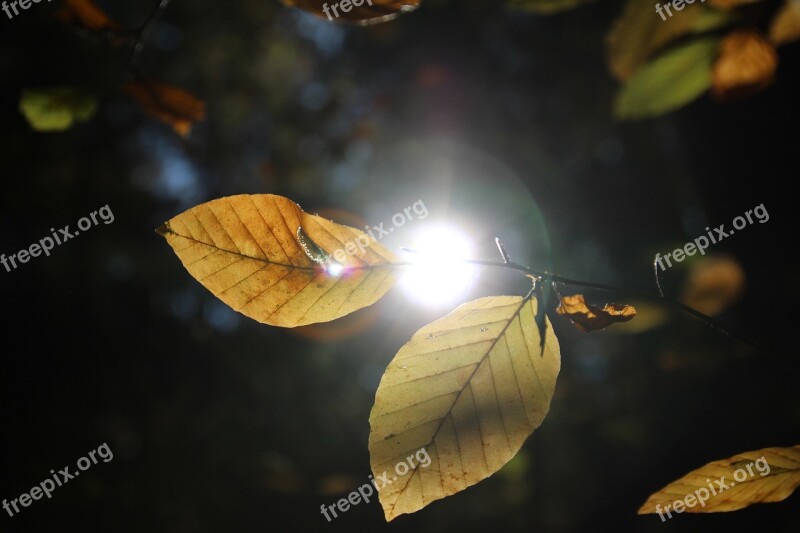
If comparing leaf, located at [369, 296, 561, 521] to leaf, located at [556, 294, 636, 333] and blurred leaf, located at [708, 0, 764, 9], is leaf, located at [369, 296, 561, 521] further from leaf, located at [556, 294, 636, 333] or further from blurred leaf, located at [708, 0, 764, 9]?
blurred leaf, located at [708, 0, 764, 9]

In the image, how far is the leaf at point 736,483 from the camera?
497 millimetres

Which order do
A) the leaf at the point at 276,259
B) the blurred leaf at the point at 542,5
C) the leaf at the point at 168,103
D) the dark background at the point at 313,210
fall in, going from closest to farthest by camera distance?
the leaf at the point at 276,259, the blurred leaf at the point at 542,5, the leaf at the point at 168,103, the dark background at the point at 313,210

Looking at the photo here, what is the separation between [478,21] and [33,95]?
580cm

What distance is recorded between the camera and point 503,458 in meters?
0.48

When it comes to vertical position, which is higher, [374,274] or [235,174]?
[235,174]

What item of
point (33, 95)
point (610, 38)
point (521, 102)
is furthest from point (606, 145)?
point (33, 95)

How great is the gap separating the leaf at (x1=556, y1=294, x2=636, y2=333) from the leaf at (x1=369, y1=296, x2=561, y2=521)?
0.13ft

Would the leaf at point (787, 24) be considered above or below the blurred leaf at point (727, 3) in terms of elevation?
below

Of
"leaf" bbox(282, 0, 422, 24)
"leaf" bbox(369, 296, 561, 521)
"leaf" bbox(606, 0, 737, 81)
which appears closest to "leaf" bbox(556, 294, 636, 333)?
"leaf" bbox(369, 296, 561, 521)

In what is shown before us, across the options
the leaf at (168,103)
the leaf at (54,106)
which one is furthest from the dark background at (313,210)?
the leaf at (54,106)

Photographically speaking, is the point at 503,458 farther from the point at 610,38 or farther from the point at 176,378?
the point at 176,378

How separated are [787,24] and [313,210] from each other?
4.56 meters

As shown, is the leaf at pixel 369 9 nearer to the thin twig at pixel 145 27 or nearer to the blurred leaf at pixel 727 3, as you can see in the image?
the thin twig at pixel 145 27

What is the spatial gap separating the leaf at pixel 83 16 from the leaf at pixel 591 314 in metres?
0.81
